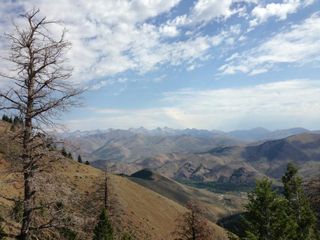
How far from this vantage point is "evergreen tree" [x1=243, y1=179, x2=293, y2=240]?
1316 inches

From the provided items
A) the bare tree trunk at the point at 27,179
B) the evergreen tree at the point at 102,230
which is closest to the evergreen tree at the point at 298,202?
the evergreen tree at the point at 102,230

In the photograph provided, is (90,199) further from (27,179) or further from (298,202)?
(27,179)

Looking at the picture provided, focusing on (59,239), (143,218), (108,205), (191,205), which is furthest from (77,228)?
(143,218)

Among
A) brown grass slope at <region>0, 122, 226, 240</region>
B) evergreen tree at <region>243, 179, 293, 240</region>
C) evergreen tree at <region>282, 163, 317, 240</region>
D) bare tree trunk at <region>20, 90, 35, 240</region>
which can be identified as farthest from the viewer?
evergreen tree at <region>282, 163, 317, 240</region>

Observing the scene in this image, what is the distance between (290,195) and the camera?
6188cm

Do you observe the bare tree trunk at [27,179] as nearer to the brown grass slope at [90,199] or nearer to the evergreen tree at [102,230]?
the brown grass slope at [90,199]

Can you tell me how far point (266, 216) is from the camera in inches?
1325

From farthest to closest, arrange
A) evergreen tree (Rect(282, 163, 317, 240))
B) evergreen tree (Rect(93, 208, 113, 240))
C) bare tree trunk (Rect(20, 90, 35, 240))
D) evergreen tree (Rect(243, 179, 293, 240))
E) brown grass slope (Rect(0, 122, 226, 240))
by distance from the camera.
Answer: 1. evergreen tree (Rect(282, 163, 317, 240))
2. evergreen tree (Rect(93, 208, 113, 240))
3. evergreen tree (Rect(243, 179, 293, 240))
4. brown grass slope (Rect(0, 122, 226, 240))
5. bare tree trunk (Rect(20, 90, 35, 240))

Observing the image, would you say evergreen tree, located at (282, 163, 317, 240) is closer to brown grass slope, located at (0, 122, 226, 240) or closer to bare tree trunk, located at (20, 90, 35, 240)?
brown grass slope, located at (0, 122, 226, 240)

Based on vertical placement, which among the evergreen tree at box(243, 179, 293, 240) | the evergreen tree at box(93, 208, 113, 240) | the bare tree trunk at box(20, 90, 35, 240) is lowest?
the evergreen tree at box(93, 208, 113, 240)

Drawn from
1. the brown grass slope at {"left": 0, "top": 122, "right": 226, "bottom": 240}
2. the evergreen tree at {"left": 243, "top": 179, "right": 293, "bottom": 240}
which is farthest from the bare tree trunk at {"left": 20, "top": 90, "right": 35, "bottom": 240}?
the evergreen tree at {"left": 243, "top": 179, "right": 293, "bottom": 240}

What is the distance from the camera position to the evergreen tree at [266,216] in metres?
33.4

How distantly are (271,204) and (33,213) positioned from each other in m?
23.4

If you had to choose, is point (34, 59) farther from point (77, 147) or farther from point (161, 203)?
point (161, 203)
